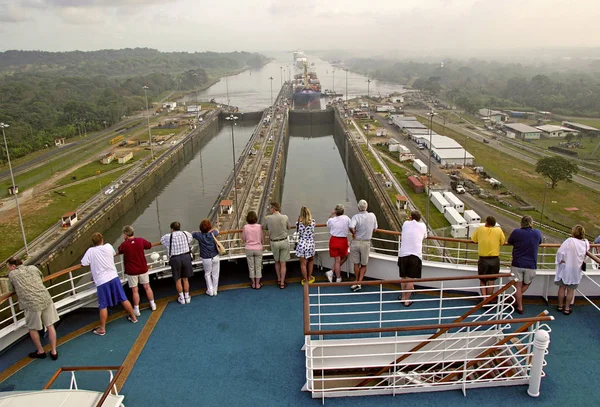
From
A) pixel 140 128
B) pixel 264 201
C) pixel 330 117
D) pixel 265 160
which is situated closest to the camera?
pixel 264 201

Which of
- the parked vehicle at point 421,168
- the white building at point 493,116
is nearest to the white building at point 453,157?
the parked vehicle at point 421,168

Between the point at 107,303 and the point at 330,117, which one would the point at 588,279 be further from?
the point at 330,117

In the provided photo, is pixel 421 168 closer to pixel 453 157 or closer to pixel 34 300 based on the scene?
pixel 453 157

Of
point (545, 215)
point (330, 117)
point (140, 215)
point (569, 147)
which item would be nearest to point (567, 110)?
point (569, 147)

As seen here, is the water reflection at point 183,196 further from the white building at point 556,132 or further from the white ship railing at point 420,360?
the white building at point 556,132

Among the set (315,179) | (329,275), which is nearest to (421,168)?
(315,179)
